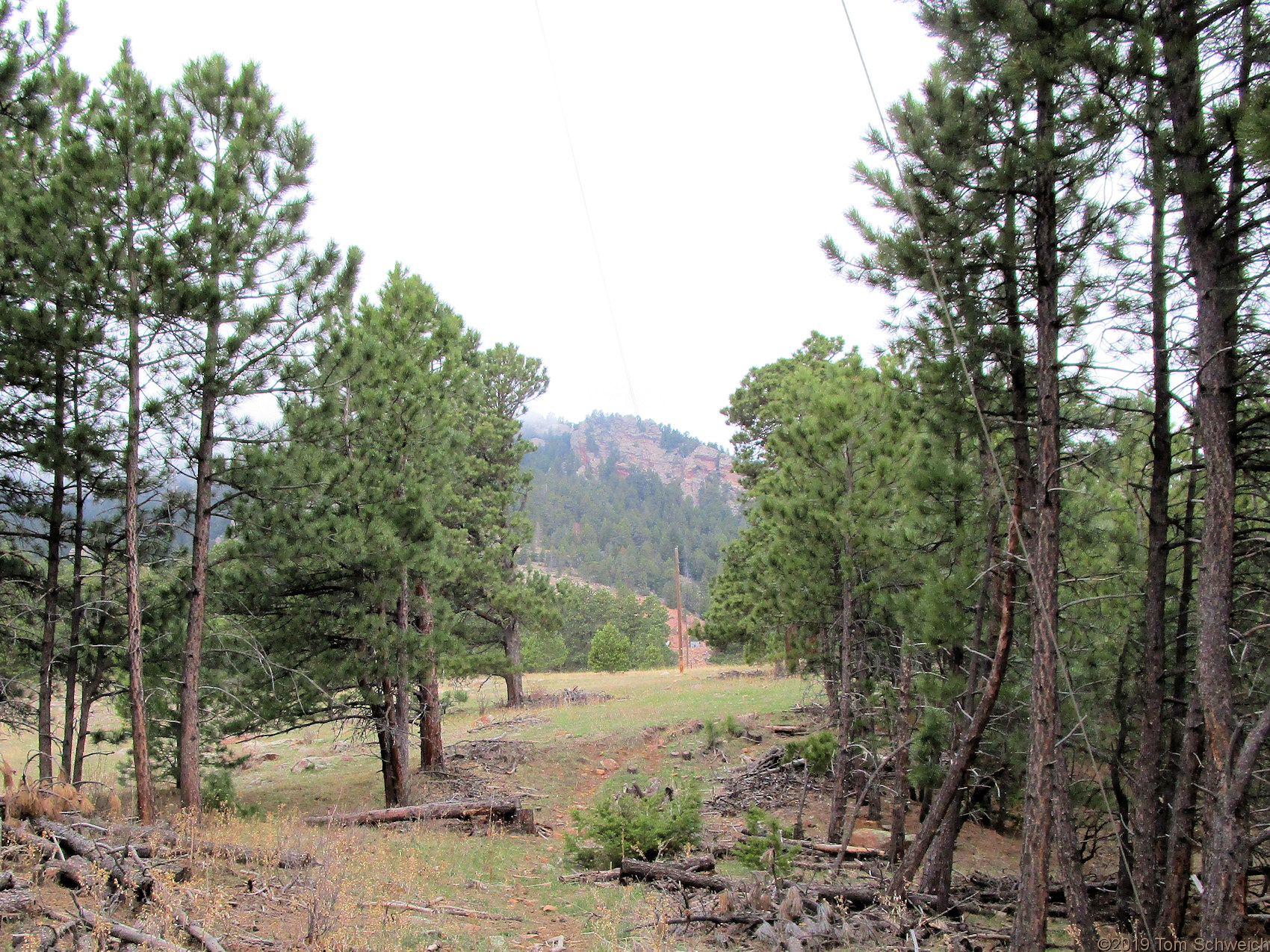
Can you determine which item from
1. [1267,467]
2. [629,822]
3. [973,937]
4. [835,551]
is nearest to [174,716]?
[629,822]

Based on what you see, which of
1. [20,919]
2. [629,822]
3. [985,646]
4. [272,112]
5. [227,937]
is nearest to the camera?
[20,919]

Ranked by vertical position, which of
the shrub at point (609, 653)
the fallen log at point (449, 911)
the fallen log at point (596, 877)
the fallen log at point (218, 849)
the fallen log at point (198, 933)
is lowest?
the shrub at point (609, 653)

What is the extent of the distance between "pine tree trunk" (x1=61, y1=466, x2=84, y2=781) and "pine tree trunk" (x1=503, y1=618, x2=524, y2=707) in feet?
33.7

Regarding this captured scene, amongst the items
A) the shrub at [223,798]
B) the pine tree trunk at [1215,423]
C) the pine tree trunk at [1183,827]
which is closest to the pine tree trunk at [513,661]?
the shrub at [223,798]

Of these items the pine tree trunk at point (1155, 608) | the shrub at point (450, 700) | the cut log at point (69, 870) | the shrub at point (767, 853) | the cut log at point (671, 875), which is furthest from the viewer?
the shrub at point (450, 700)

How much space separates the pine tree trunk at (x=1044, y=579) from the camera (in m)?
5.96

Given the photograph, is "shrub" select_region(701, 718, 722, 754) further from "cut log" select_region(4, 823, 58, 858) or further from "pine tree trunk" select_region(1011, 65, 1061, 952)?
"cut log" select_region(4, 823, 58, 858)

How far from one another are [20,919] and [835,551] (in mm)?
9428

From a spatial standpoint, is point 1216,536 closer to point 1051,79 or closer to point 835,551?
point 1051,79

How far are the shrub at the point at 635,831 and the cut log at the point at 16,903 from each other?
524cm

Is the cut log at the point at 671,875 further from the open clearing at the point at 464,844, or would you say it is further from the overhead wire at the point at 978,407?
the overhead wire at the point at 978,407

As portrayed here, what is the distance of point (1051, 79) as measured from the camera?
5.98m

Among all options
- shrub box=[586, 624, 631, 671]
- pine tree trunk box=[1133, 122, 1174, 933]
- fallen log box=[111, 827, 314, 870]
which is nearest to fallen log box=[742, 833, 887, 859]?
pine tree trunk box=[1133, 122, 1174, 933]

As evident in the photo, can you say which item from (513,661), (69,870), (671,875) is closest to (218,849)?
(69,870)
